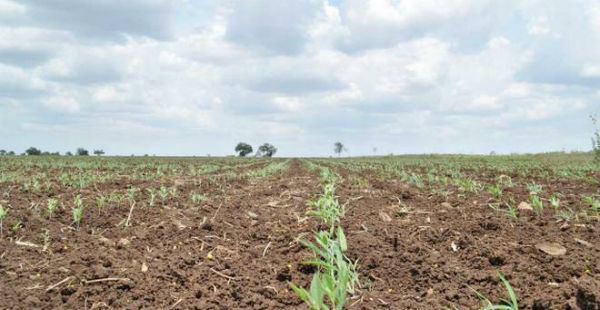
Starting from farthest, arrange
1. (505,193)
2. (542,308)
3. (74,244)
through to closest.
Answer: (505,193) → (74,244) → (542,308)

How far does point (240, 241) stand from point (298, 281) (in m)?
1.18

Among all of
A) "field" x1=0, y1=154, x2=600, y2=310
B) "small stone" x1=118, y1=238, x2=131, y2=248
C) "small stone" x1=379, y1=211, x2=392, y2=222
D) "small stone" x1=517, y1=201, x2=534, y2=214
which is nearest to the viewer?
"field" x1=0, y1=154, x2=600, y2=310

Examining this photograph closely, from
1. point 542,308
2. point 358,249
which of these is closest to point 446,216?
point 358,249

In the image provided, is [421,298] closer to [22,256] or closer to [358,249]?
[358,249]

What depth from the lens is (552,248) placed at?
3.60 metres

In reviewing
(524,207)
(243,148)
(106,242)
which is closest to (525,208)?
(524,207)

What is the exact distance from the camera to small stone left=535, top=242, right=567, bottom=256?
138 inches

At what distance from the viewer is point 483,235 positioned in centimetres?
420

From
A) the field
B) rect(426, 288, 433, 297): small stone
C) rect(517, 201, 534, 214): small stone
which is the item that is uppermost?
rect(517, 201, 534, 214): small stone

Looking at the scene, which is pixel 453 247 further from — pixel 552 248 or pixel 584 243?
pixel 584 243

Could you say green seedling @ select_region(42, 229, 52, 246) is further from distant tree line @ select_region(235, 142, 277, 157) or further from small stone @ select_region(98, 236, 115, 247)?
distant tree line @ select_region(235, 142, 277, 157)

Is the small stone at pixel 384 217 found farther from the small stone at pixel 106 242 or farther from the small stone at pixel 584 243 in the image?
the small stone at pixel 106 242

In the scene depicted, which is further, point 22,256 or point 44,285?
point 22,256

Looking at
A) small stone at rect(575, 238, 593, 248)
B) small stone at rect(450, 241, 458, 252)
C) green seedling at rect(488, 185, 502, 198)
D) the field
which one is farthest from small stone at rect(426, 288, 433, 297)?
green seedling at rect(488, 185, 502, 198)
